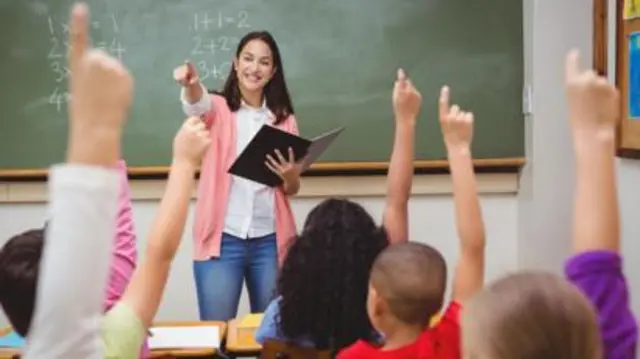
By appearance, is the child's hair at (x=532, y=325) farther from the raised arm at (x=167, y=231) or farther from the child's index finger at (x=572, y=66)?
the raised arm at (x=167, y=231)

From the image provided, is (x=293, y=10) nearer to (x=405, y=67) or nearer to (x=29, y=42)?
(x=405, y=67)

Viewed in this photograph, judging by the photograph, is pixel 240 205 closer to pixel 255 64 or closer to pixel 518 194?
pixel 255 64

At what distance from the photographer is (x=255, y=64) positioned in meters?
3.67

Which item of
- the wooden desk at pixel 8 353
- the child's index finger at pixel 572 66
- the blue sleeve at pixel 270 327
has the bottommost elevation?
the wooden desk at pixel 8 353

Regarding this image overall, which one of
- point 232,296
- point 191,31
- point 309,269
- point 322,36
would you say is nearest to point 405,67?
point 322,36

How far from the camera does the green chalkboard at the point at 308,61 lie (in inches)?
168

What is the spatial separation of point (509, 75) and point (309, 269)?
2242 millimetres

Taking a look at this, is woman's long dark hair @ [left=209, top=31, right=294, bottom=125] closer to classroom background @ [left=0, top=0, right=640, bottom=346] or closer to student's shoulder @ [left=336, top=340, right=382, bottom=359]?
classroom background @ [left=0, top=0, right=640, bottom=346]

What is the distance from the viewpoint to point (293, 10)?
14.1ft

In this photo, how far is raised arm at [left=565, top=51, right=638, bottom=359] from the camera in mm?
1283

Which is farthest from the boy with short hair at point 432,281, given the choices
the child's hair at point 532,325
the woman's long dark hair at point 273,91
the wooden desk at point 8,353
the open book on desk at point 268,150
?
the woman's long dark hair at point 273,91

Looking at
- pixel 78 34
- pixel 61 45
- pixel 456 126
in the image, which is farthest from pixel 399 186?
pixel 61 45

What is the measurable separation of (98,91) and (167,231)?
0.50 metres

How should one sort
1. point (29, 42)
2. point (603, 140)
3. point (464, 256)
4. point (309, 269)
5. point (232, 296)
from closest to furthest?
1. point (603, 140)
2. point (464, 256)
3. point (309, 269)
4. point (232, 296)
5. point (29, 42)
